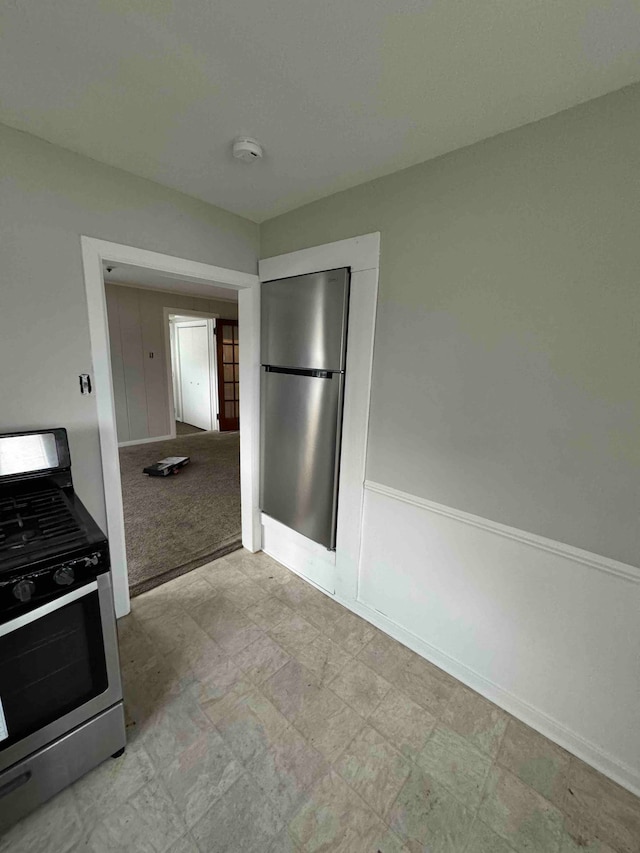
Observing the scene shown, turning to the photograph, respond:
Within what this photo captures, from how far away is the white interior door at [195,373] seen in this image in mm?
6328

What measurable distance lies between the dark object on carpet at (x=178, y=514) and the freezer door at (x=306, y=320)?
1.54m

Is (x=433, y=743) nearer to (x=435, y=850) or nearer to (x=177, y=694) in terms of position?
(x=435, y=850)

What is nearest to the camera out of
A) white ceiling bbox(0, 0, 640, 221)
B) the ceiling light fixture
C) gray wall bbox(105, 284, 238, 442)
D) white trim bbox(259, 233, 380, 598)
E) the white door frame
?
white ceiling bbox(0, 0, 640, 221)

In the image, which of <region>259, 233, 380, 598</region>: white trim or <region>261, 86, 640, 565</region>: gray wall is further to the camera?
<region>259, 233, 380, 598</region>: white trim

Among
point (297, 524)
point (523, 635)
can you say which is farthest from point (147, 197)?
point (523, 635)

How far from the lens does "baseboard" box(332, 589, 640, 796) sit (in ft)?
4.23

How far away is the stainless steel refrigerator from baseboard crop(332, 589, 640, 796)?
561 mm

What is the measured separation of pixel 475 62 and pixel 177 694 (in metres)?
2.55

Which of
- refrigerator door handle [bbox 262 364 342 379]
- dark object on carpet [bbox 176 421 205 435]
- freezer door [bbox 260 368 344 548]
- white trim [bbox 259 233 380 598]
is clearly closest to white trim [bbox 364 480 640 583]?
white trim [bbox 259 233 380 598]

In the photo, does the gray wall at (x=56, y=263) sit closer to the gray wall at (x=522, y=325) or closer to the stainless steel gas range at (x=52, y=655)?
the stainless steel gas range at (x=52, y=655)

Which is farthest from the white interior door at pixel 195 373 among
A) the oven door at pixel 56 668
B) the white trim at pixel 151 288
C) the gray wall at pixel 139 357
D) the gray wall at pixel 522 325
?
the oven door at pixel 56 668

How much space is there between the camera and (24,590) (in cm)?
99

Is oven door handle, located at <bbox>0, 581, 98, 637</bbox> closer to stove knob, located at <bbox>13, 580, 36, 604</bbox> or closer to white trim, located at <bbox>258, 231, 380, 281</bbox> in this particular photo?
stove knob, located at <bbox>13, 580, 36, 604</bbox>

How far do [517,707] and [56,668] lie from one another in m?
1.80
